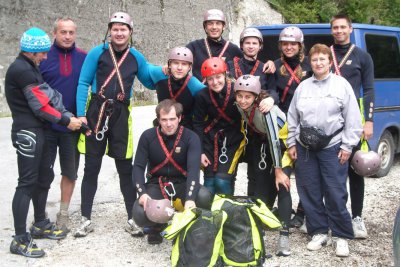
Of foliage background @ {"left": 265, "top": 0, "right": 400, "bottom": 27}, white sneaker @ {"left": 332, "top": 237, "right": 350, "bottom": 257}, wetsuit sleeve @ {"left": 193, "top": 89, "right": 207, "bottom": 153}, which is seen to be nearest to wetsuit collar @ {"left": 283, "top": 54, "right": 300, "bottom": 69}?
wetsuit sleeve @ {"left": 193, "top": 89, "right": 207, "bottom": 153}

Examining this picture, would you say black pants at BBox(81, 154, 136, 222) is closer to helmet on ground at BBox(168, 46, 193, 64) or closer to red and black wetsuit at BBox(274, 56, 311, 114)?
helmet on ground at BBox(168, 46, 193, 64)

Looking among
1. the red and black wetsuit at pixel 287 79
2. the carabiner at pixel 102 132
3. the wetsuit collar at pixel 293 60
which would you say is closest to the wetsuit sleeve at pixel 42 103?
the carabiner at pixel 102 132

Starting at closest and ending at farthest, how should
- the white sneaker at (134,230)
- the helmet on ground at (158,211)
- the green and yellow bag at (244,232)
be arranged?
the green and yellow bag at (244,232), the helmet on ground at (158,211), the white sneaker at (134,230)

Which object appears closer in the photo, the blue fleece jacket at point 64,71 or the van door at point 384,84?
the blue fleece jacket at point 64,71

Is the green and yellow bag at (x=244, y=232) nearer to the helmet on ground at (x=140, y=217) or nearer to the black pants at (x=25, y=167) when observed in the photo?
the helmet on ground at (x=140, y=217)

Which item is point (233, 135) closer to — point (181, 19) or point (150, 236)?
point (150, 236)

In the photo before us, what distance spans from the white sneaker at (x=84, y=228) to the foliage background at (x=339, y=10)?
1688cm

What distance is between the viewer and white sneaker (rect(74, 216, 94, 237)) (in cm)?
525

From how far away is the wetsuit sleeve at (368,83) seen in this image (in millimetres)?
5262

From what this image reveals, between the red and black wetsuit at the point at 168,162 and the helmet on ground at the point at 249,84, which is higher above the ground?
the helmet on ground at the point at 249,84

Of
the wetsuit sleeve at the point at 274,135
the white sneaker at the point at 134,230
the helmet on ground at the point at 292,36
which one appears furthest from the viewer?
the white sneaker at the point at 134,230

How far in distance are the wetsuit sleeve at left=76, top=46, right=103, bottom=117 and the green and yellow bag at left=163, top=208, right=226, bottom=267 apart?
1630mm

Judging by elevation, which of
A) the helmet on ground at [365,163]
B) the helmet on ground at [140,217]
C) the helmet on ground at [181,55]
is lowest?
the helmet on ground at [140,217]

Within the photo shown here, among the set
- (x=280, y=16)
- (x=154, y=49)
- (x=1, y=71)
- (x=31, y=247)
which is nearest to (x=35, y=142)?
(x=31, y=247)
